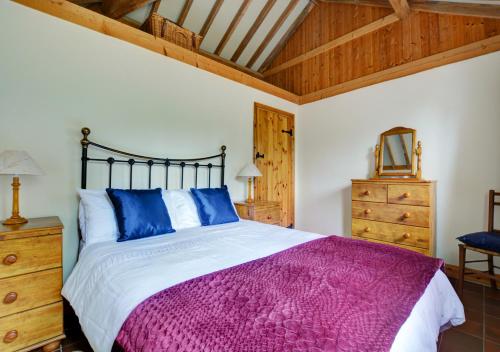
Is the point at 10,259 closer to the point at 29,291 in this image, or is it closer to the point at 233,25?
the point at 29,291

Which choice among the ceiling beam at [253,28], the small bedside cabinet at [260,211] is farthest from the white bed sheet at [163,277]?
the ceiling beam at [253,28]

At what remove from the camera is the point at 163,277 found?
1093 millimetres

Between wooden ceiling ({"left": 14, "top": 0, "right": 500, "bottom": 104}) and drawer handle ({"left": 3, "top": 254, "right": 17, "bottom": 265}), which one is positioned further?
wooden ceiling ({"left": 14, "top": 0, "right": 500, "bottom": 104})

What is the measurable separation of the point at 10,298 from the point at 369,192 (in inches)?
127

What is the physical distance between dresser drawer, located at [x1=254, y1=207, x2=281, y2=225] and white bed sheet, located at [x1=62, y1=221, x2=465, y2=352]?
3.05 ft

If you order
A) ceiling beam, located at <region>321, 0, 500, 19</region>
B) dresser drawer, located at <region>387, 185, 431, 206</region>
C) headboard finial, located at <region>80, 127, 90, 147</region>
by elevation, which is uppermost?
ceiling beam, located at <region>321, 0, 500, 19</region>

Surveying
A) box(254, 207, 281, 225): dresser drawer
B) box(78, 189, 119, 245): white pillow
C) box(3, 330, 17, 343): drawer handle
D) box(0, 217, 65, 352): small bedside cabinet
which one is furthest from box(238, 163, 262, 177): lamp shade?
box(3, 330, 17, 343): drawer handle

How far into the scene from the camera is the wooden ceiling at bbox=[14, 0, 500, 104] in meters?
2.48

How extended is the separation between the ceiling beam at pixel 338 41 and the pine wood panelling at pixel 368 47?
1.4 inches

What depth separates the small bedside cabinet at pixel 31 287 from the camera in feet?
4.44

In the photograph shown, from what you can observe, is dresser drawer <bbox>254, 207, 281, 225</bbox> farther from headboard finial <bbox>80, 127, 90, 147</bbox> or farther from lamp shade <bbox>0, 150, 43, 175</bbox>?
lamp shade <bbox>0, 150, 43, 175</bbox>

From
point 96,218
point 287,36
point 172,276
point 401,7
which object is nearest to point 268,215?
point 96,218

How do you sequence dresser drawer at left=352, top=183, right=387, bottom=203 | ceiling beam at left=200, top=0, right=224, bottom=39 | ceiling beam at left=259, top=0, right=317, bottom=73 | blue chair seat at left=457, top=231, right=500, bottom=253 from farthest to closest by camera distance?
1. ceiling beam at left=259, top=0, right=317, bottom=73
2. ceiling beam at left=200, top=0, right=224, bottom=39
3. dresser drawer at left=352, top=183, right=387, bottom=203
4. blue chair seat at left=457, top=231, right=500, bottom=253

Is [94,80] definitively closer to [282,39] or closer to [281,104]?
[281,104]
